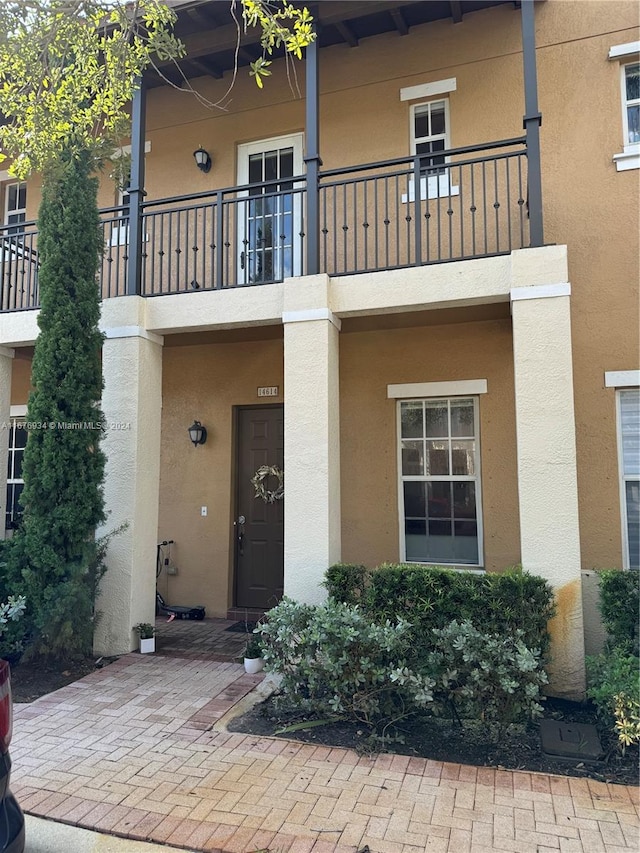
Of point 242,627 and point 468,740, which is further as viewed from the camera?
point 242,627

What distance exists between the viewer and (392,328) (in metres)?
6.97

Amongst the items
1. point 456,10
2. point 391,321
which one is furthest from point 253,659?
point 456,10

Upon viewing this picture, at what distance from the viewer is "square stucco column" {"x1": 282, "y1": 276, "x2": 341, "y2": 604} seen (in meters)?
5.31

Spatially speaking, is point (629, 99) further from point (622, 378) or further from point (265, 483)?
point (265, 483)

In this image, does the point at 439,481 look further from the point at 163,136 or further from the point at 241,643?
the point at 163,136

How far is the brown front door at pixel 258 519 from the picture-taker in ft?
24.8

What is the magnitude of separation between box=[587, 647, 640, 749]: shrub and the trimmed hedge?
1.29ft

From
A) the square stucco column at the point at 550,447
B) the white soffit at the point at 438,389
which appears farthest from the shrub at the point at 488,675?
the white soffit at the point at 438,389

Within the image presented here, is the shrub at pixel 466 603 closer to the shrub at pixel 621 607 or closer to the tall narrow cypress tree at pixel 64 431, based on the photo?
the shrub at pixel 621 607

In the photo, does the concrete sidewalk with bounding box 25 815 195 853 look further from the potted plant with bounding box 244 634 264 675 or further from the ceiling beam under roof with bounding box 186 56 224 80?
the ceiling beam under roof with bounding box 186 56 224 80

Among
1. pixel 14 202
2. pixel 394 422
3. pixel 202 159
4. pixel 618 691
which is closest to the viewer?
pixel 618 691

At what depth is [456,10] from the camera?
6.57m

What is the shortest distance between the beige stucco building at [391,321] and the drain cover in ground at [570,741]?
1.55 ft

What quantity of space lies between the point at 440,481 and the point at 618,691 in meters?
3.22
